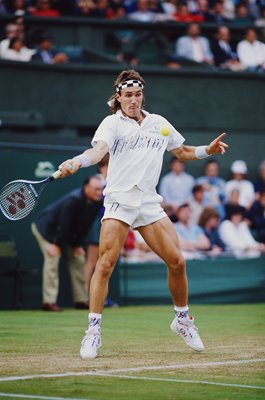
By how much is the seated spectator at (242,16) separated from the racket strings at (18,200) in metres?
15.2

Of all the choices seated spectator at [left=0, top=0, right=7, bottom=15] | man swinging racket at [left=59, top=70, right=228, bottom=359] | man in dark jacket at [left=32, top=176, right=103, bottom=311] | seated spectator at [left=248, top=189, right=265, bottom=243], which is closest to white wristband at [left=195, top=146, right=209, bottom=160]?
man swinging racket at [left=59, top=70, right=228, bottom=359]

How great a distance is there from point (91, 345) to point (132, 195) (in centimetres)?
139

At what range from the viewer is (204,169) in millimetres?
20156

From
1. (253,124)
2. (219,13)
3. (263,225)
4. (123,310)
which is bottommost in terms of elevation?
(123,310)

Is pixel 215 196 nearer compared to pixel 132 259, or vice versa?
pixel 132 259

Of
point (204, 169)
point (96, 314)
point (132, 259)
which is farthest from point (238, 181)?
point (96, 314)

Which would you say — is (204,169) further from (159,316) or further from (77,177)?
(159,316)

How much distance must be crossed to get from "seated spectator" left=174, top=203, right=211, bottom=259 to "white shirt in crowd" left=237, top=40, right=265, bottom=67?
6101 millimetres

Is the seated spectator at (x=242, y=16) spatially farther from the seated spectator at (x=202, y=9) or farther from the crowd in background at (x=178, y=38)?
the seated spectator at (x=202, y=9)

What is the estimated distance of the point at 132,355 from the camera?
8789 millimetres

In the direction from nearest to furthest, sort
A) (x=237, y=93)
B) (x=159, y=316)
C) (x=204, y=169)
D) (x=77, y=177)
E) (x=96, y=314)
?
(x=96, y=314) → (x=159, y=316) → (x=77, y=177) → (x=204, y=169) → (x=237, y=93)

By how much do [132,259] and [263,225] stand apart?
361cm

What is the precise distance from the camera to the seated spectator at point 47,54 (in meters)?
19.6

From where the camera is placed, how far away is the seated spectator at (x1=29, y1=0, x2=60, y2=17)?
822 inches
